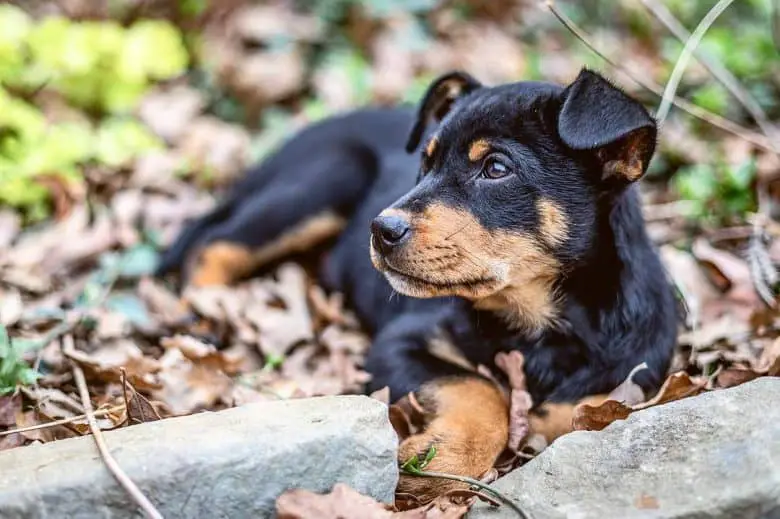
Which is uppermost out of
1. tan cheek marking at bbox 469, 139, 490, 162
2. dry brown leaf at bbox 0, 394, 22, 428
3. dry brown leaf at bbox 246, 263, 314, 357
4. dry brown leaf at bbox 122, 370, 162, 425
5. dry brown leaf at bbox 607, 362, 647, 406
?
tan cheek marking at bbox 469, 139, 490, 162

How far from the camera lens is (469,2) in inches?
336

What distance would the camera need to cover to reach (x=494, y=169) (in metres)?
3.48

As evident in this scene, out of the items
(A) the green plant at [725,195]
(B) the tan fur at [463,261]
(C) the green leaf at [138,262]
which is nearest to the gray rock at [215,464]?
(B) the tan fur at [463,261]

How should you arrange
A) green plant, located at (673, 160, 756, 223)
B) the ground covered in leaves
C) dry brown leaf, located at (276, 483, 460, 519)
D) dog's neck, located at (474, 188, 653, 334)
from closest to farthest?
dry brown leaf, located at (276, 483, 460, 519) → dog's neck, located at (474, 188, 653, 334) → the ground covered in leaves → green plant, located at (673, 160, 756, 223)

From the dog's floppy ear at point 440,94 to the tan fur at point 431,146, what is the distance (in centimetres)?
46

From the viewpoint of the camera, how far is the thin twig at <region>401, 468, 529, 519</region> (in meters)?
2.68

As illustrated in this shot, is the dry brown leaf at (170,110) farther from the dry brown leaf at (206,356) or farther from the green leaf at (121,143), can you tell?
the dry brown leaf at (206,356)

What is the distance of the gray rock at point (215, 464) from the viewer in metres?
2.45

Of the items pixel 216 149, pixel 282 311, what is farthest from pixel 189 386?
pixel 216 149

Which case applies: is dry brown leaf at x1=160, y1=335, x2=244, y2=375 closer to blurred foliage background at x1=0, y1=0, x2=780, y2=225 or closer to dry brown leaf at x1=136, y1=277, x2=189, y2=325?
dry brown leaf at x1=136, y1=277, x2=189, y2=325

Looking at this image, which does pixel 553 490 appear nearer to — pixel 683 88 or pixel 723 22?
pixel 683 88

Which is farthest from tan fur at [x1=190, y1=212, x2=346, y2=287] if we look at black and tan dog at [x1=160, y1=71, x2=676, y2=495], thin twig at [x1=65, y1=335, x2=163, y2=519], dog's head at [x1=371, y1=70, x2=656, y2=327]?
thin twig at [x1=65, y1=335, x2=163, y2=519]

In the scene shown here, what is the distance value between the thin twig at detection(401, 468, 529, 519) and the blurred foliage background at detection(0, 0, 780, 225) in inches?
122

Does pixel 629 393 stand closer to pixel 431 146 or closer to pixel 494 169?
pixel 494 169
